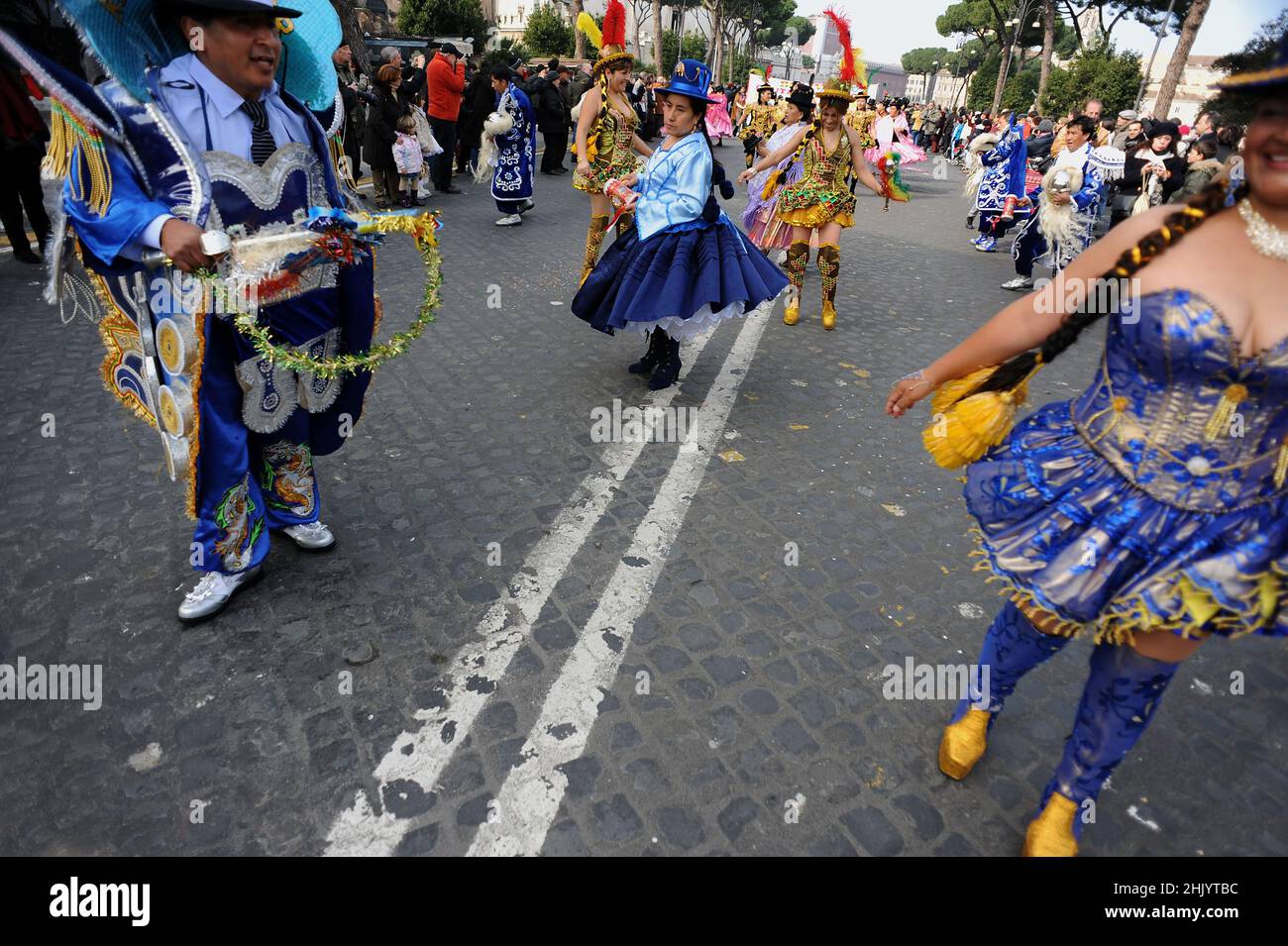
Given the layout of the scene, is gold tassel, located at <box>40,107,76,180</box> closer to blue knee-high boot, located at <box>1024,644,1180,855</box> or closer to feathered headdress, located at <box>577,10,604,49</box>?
blue knee-high boot, located at <box>1024,644,1180,855</box>

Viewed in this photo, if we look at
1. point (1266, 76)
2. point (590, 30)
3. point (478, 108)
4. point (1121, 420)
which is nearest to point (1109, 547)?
point (1121, 420)

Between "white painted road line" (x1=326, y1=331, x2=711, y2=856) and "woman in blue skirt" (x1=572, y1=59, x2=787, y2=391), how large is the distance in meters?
1.36

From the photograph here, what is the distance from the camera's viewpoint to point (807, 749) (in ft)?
8.64

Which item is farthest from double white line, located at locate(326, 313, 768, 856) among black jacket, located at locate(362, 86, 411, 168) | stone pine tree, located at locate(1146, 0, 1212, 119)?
stone pine tree, located at locate(1146, 0, 1212, 119)

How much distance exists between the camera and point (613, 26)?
719 centimetres

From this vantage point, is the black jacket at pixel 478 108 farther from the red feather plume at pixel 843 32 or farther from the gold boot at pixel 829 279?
the gold boot at pixel 829 279

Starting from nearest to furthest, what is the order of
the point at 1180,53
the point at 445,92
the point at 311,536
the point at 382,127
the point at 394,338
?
the point at 394,338
the point at 311,536
the point at 382,127
the point at 445,92
the point at 1180,53

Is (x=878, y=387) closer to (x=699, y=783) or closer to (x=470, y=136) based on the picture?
(x=699, y=783)

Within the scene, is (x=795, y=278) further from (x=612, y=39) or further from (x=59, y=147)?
(x=59, y=147)

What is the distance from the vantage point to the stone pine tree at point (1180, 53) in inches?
915

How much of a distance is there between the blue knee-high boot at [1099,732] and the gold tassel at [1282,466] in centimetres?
54

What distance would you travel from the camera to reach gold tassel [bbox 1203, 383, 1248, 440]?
178 cm

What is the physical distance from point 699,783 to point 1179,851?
1542 mm

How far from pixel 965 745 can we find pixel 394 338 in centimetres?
263
